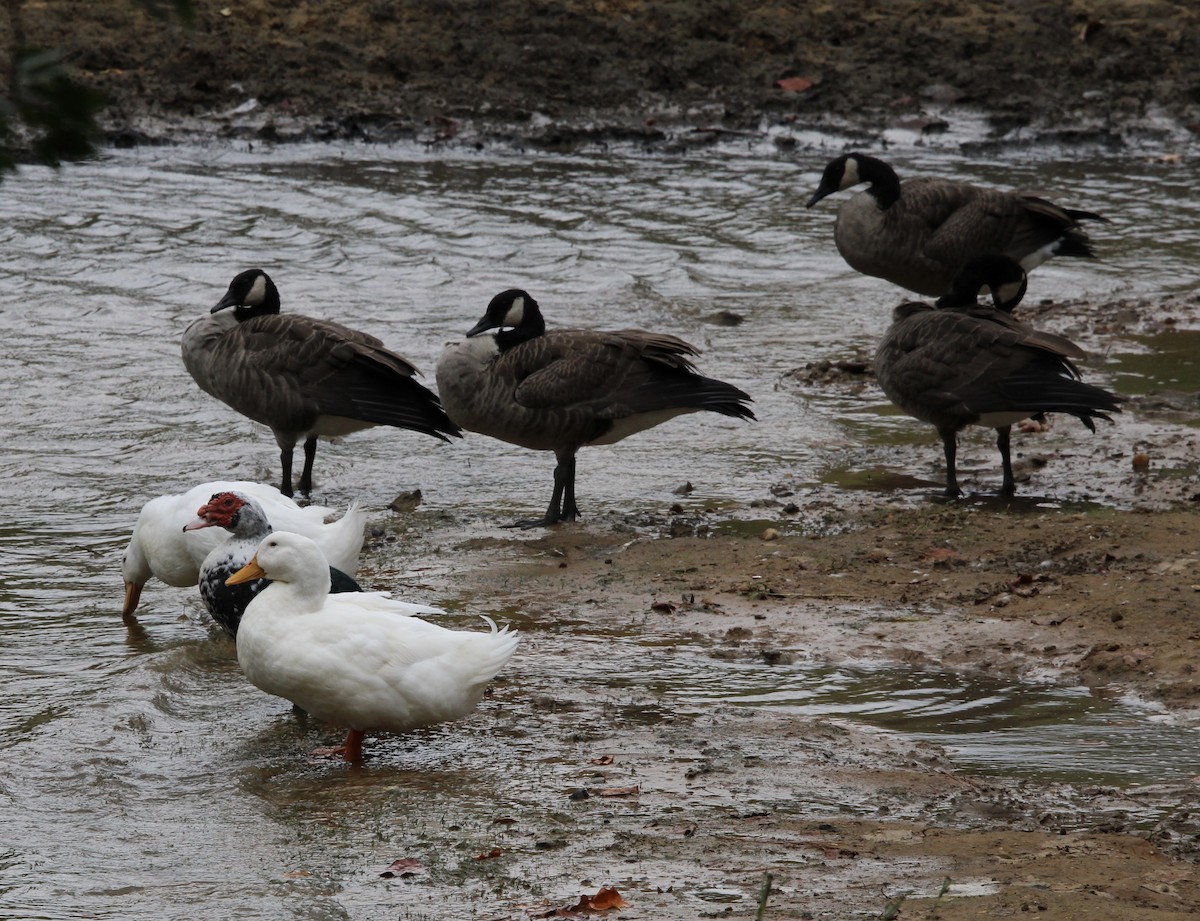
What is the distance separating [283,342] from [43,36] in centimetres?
1250

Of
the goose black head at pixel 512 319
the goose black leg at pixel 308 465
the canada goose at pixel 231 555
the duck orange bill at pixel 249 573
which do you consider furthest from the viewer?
the goose black leg at pixel 308 465

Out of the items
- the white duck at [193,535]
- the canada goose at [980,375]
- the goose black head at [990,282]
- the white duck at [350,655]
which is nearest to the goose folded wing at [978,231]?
the goose black head at [990,282]

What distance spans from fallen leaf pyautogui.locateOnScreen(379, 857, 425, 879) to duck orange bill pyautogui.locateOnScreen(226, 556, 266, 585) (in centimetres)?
157

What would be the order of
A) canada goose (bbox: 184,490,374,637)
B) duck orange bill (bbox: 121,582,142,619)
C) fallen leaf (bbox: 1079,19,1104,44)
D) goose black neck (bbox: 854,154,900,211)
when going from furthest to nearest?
fallen leaf (bbox: 1079,19,1104,44)
goose black neck (bbox: 854,154,900,211)
duck orange bill (bbox: 121,582,142,619)
canada goose (bbox: 184,490,374,637)

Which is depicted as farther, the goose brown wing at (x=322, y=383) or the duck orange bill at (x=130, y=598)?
the goose brown wing at (x=322, y=383)

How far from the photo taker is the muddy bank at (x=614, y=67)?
19750mm

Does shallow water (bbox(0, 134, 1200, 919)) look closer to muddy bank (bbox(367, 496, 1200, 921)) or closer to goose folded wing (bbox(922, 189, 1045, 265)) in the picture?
muddy bank (bbox(367, 496, 1200, 921))

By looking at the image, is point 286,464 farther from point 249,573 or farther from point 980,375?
point 980,375

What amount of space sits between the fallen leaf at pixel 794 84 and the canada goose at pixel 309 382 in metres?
12.9

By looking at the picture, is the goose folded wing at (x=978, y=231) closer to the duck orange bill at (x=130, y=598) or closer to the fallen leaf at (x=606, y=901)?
the duck orange bill at (x=130, y=598)

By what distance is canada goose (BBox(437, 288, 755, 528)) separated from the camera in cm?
882

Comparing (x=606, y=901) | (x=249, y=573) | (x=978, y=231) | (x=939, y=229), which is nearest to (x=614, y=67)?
(x=939, y=229)

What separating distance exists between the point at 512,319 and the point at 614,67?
41.7ft

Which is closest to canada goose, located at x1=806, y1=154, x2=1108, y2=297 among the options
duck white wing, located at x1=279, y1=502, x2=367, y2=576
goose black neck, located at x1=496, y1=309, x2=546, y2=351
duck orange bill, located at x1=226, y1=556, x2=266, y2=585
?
goose black neck, located at x1=496, y1=309, x2=546, y2=351
